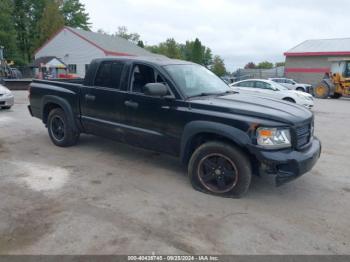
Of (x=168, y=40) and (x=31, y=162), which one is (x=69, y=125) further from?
(x=168, y=40)

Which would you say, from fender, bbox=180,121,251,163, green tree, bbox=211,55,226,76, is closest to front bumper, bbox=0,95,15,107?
fender, bbox=180,121,251,163

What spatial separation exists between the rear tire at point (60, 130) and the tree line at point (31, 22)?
42.2 m

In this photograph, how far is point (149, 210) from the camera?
4062 millimetres

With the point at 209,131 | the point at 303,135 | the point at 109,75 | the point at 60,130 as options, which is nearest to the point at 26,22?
the point at 60,130

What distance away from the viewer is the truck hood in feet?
13.8

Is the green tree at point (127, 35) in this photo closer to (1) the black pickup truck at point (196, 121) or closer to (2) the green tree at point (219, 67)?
(2) the green tree at point (219, 67)

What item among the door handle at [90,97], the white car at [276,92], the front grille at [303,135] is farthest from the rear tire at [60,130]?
the white car at [276,92]

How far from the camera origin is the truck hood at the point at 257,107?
4211mm

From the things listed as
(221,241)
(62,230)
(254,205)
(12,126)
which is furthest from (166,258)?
(12,126)

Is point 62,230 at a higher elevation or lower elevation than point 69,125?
lower

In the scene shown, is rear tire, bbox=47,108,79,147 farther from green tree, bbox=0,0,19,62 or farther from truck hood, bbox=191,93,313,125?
green tree, bbox=0,0,19,62

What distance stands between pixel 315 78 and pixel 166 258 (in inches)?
1417

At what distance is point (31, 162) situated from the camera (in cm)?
576

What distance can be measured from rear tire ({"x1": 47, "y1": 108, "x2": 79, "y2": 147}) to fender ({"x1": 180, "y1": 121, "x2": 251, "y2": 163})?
2701 mm
